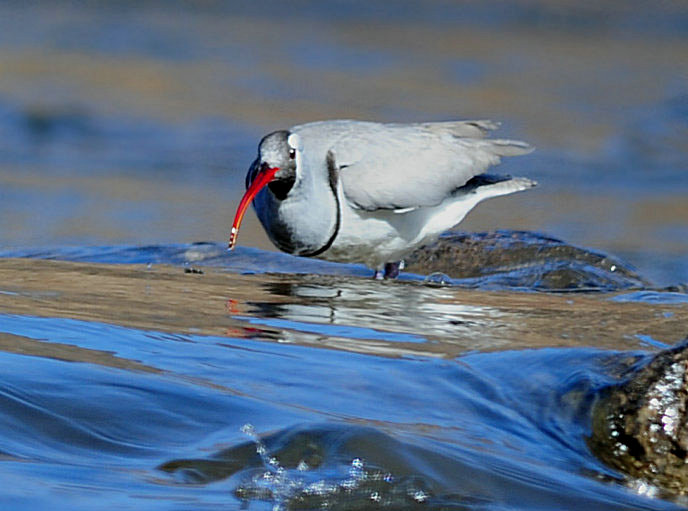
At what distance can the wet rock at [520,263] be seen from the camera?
684 centimetres

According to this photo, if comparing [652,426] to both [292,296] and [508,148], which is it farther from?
[508,148]

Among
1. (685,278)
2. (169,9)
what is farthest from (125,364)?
(169,9)

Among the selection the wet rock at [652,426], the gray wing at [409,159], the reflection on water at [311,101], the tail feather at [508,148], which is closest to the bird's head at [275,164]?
the gray wing at [409,159]

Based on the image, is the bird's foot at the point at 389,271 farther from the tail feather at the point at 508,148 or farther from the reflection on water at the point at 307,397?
the reflection on water at the point at 307,397

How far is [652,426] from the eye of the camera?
3.70 meters

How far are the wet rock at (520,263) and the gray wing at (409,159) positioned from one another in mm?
384

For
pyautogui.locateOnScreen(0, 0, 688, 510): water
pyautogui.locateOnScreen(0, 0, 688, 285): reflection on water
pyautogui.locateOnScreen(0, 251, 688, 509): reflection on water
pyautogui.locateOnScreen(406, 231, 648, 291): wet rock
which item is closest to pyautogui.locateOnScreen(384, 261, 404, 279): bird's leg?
pyautogui.locateOnScreen(0, 0, 688, 510): water

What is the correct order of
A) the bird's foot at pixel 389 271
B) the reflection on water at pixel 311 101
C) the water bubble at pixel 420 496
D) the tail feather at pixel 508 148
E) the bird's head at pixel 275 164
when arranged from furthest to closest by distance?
the reflection on water at pixel 311 101
the tail feather at pixel 508 148
the bird's foot at pixel 389 271
the bird's head at pixel 275 164
the water bubble at pixel 420 496

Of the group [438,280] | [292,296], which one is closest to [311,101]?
[438,280]

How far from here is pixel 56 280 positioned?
6.04m

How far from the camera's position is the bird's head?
6754 mm

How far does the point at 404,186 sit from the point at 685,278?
185 cm

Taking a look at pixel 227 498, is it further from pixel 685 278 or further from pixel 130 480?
pixel 685 278

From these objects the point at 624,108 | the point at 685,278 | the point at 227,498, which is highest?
the point at 624,108
